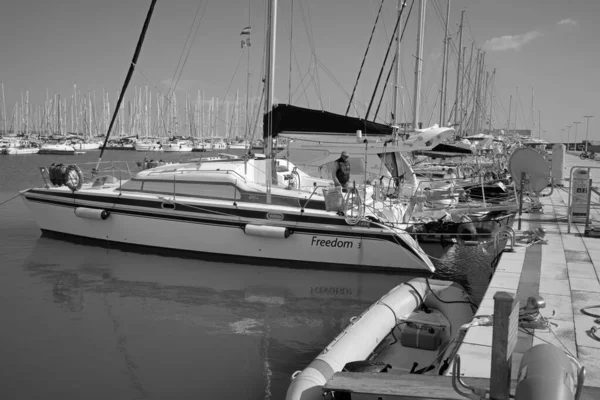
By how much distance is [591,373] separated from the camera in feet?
14.9

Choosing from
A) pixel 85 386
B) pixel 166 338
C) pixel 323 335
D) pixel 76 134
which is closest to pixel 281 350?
pixel 323 335

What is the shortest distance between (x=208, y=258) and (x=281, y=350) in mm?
5103

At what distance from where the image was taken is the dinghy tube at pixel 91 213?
42.5 ft

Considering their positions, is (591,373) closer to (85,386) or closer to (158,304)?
(85,386)

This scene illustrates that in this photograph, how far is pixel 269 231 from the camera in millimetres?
11523

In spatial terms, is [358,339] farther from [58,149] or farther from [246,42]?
[58,149]

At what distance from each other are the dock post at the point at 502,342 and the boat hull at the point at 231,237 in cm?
752

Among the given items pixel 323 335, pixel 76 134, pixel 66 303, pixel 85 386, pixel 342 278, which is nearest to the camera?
pixel 85 386

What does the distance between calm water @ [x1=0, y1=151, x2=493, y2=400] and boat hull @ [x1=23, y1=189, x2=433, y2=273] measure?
0.30 metres

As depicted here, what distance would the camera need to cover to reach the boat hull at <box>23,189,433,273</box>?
11.3m

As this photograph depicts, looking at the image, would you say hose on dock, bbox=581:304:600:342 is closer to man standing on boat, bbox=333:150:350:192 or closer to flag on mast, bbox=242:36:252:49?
man standing on boat, bbox=333:150:350:192

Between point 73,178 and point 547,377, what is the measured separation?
12745 mm

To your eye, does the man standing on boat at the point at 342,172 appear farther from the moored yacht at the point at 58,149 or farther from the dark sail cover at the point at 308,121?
the moored yacht at the point at 58,149

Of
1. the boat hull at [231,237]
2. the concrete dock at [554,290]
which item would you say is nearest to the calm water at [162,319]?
the boat hull at [231,237]
